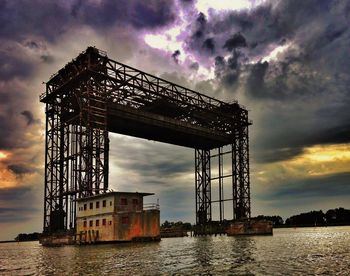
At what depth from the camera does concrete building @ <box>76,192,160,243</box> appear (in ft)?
208

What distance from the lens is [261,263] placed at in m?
33.4

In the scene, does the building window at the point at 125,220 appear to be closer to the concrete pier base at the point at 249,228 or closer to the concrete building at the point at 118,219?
the concrete building at the point at 118,219

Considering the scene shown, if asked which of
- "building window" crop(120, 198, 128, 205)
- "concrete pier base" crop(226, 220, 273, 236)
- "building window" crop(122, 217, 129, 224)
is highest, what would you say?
"building window" crop(120, 198, 128, 205)

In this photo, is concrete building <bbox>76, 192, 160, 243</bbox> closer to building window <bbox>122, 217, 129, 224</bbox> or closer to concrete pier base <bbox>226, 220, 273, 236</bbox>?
building window <bbox>122, 217, 129, 224</bbox>

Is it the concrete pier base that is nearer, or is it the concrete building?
the concrete building

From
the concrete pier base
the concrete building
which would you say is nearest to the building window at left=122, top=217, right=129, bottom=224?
the concrete building

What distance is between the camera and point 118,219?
6322 cm

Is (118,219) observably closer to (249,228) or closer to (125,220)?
(125,220)

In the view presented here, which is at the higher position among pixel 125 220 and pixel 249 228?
pixel 125 220

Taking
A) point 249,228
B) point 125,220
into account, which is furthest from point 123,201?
point 249,228

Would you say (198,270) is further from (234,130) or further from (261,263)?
(234,130)

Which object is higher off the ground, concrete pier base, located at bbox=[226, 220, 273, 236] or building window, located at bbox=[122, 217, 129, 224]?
building window, located at bbox=[122, 217, 129, 224]

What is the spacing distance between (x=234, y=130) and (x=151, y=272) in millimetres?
74414

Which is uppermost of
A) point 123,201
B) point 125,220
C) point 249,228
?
point 123,201
